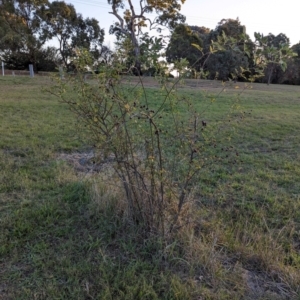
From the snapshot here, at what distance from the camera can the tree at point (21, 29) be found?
2245 cm

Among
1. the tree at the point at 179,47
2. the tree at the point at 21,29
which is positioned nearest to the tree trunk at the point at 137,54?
the tree at the point at 179,47

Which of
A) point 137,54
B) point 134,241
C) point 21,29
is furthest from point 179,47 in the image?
point 21,29

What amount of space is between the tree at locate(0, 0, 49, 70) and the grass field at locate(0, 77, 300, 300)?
22116mm

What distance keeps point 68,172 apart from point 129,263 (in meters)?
1.79

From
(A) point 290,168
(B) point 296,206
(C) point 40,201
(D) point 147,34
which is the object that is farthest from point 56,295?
(A) point 290,168

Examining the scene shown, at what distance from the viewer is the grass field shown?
1.82 metres

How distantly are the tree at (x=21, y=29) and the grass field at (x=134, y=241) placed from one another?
22116mm

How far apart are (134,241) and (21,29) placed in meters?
25.3

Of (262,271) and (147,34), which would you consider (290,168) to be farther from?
(147,34)

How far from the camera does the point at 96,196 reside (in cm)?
268

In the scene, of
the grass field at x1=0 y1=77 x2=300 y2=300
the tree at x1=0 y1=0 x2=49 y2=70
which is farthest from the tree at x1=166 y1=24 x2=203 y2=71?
the tree at x1=0 y1=0 x2=49 y2=70

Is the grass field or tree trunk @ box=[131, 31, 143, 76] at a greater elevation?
tree trunk @ box=[131, 31, 143, 76]

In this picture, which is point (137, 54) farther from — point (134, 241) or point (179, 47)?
point (134, 241)

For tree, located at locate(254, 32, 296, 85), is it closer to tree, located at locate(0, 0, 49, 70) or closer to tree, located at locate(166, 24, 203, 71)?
tree, located at locate(166, 24, 203, 71)
